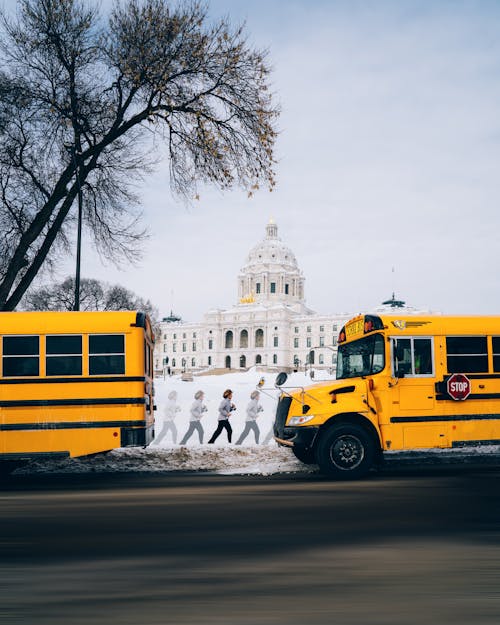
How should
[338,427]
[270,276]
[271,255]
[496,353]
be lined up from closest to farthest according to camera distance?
1. [338,427]
2. [496,353]
3. [270,276]
4. [271,255]

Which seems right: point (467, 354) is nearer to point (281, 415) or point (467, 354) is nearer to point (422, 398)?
point (422, 398)

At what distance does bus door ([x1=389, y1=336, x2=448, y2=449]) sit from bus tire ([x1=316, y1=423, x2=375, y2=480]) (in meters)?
0.69

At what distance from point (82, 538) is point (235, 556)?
1.66 m

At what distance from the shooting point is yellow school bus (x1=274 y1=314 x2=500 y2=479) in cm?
1238

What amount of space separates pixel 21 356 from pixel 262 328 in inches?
6309

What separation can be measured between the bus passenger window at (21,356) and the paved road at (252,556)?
2.90 metres

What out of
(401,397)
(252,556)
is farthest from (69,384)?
(252,556)

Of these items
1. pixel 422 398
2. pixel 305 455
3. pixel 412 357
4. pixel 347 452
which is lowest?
pixel 305 455

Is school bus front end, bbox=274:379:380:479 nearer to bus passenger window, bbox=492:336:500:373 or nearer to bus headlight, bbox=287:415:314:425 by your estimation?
bus headlight, bbox=287:415:314:425

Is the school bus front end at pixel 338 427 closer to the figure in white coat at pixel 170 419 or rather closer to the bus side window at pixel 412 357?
the bus side window at pixel 412 357

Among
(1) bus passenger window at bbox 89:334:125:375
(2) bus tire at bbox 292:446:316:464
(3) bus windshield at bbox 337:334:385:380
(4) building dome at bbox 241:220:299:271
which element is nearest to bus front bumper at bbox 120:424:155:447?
(1) bus passenger window at bbox 89:334:125:375

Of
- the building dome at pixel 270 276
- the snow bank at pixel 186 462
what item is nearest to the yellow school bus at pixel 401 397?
the snow bank at pixel 186 462

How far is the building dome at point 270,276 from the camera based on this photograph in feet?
594

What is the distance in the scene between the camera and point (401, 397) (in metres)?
12.8
